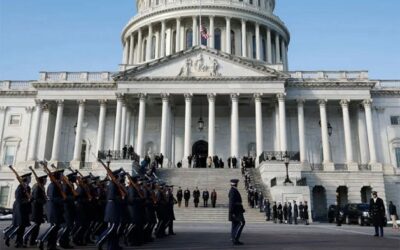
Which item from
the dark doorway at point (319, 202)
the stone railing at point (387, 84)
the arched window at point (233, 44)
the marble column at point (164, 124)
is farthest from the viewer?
the arched window at point (233, 44)

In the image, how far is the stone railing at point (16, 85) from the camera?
54231mm

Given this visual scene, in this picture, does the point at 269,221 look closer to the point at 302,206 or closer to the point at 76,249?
the point at 302,206

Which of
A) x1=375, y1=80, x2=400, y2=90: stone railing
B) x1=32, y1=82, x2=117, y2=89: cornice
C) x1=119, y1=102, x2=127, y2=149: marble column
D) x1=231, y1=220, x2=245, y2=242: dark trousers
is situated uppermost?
x1=375, y1=80, x2=400, y2=90: stone railing

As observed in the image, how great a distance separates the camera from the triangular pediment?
47125mm

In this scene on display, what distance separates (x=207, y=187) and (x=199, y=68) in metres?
16.9

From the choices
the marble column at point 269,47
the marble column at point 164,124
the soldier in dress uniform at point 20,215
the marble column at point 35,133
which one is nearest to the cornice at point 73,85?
the marble column at point 35,133

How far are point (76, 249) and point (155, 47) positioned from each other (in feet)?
188

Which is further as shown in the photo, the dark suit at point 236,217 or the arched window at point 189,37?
the arched window at point 189,37

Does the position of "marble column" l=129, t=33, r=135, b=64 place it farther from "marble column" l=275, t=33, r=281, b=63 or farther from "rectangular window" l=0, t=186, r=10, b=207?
"rectangular window" l=0, t=186, r=10, b=207

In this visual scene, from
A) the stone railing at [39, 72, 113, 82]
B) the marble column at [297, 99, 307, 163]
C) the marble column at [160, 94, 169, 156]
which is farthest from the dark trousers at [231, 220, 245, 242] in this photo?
the stone railing at [39, 72, 113, 82]

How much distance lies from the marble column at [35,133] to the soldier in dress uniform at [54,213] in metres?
38.9

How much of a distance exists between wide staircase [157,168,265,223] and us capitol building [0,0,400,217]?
4864 mm

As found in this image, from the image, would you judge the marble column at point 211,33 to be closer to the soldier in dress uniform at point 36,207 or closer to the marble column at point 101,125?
the marble column at point 101,125

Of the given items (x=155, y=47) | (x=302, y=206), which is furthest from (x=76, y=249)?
(x=155, y=47)
